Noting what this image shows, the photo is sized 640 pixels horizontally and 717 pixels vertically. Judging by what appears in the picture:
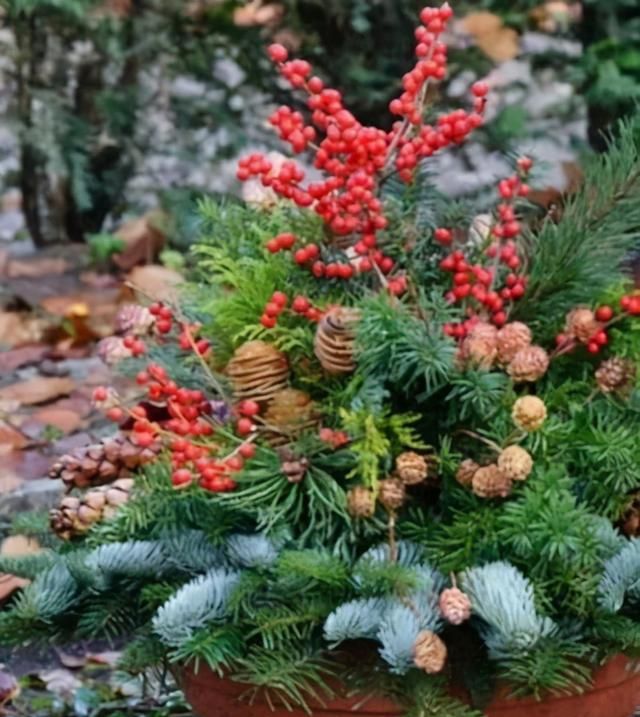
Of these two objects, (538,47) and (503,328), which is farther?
(538,47)

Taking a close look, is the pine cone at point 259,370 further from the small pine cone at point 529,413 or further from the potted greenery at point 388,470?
the small pine cone at point 529,413

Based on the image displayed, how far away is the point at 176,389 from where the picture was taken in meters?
1.12

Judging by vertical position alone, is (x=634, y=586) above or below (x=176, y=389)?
below

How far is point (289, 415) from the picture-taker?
43.3 inches

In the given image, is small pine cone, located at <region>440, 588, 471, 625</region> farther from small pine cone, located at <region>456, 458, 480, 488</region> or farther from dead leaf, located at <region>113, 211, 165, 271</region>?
dead leaf, located at <region>113, 211, 165, 271</region>

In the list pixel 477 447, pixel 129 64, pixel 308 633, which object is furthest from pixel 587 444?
pixel 129 64

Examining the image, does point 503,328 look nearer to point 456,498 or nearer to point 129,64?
point 456,498

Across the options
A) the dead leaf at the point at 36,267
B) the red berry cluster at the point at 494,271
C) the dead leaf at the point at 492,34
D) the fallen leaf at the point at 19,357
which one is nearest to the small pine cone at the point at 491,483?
the red berry cluster at the point at 494,271

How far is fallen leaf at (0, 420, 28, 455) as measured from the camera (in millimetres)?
1944

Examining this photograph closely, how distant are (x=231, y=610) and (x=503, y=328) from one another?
30 centimetres

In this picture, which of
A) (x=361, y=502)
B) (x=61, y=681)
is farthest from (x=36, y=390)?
(x=361, y=502)

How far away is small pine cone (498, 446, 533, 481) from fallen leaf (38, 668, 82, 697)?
716 mm

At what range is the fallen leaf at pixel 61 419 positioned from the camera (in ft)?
6.77

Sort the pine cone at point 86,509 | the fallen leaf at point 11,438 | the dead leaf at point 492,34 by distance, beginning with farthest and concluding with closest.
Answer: the dead leaf at point 492,34
the fallen leaf at point 11,438
the pine cone at point 86,509
